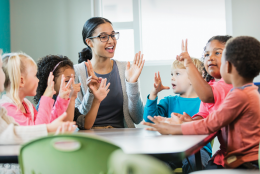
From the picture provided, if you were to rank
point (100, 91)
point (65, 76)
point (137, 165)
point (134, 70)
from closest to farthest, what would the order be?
point (137, 165)
point (100, 91)
point (65, 76)
point (134, 70)

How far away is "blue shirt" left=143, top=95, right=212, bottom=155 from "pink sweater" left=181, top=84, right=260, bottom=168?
0.78 m

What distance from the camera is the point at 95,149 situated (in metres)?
0.69

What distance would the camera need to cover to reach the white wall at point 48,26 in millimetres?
3523

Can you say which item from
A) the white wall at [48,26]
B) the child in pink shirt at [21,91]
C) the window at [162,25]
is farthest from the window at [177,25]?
the child in pink shirt at [21,91]

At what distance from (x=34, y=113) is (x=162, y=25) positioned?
2.36 meters

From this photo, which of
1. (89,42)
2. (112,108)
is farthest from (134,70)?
(89,42)

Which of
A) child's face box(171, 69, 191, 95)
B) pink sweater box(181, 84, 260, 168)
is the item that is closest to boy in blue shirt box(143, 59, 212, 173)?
child's face box(171, 69, 191, 95)

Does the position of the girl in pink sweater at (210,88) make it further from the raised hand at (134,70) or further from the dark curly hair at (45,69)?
the dark curly hair at (45,69)

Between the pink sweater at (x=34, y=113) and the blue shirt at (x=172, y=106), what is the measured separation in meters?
0.66

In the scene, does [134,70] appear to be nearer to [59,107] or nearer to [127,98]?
[127,98]

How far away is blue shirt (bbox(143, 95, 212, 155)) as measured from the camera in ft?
6.57

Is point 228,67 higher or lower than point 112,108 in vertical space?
higher

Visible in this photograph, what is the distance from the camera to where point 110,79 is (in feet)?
7.23

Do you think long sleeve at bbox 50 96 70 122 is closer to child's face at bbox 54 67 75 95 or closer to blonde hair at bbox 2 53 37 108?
blonde hair at bbox 2 53 37 108
